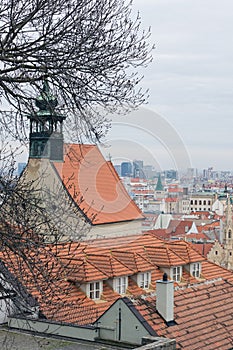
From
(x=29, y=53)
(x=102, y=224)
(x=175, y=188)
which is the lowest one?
(x=102, y=224)

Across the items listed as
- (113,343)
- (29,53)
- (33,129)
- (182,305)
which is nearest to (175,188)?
(182,305)

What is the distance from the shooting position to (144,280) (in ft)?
78.3

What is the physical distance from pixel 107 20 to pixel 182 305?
10931mm

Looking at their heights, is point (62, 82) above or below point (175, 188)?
above

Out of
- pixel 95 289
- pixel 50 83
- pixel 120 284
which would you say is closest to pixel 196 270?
pixel 120 284

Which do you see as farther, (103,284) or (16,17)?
(103,284)

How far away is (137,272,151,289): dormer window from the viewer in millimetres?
23547

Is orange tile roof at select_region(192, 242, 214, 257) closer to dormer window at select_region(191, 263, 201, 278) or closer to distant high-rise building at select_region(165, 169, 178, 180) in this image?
dormer window at select_region(191, 263, 201, 278)

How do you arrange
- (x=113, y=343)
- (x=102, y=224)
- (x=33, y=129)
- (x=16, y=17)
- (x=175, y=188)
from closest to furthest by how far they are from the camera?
1. (x=16, y=17)
2. (x=33, y=129)
3. (x=113, y=343)
4. (x=175, y=188)
5. (x=102, y=224)

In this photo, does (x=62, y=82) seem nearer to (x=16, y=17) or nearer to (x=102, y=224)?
(x=16, y=17)

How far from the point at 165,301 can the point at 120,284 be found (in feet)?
18.0

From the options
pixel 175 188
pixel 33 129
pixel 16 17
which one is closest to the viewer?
pixel 16 17

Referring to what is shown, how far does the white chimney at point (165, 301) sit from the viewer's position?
1730 cm

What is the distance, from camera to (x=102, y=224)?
2822 cm
